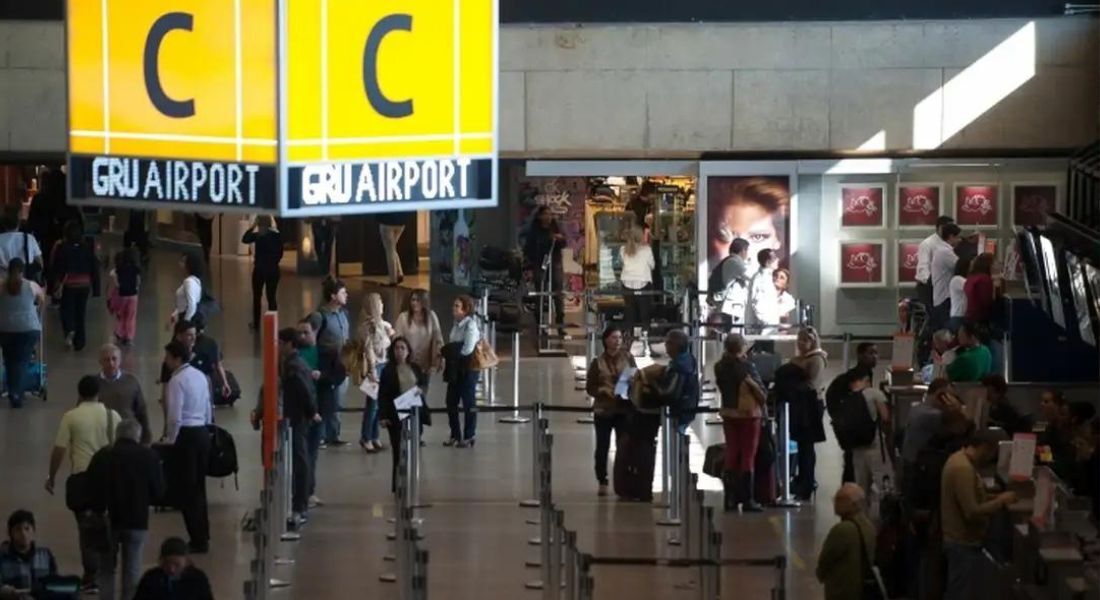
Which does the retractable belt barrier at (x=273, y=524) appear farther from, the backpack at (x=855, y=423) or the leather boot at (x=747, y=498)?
the backpack at (x=855, y=423)

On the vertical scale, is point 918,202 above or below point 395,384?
above

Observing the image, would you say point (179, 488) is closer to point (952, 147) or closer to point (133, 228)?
point (952, 147)

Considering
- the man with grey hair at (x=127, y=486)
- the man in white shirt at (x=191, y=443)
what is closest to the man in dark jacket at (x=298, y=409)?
the man in white shirt at (x=191, y=443)

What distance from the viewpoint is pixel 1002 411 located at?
1825cm

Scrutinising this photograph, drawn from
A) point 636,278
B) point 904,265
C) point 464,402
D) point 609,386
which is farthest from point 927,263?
point 609,386

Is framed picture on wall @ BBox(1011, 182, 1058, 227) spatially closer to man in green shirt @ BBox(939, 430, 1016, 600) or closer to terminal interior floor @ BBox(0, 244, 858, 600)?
terminal interior floor @ BBox(0, 244, 858, 600)

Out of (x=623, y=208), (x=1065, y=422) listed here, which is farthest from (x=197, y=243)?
(x=1065, y=422)

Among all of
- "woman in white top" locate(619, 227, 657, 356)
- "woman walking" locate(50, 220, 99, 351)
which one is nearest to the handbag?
"woman in white top" locate(619, 227, 657, 356)

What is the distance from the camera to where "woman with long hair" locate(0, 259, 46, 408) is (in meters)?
24.0

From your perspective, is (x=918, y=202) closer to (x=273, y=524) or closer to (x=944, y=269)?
(x=944, y=269)

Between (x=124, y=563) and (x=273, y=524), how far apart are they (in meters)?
1.45

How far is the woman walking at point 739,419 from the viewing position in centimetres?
1962

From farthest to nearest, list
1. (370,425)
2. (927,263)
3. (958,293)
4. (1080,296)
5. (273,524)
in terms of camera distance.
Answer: (927,263), (958,293), (370,425), (1080,296), (273,524)

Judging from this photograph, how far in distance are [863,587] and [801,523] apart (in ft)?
14.0
